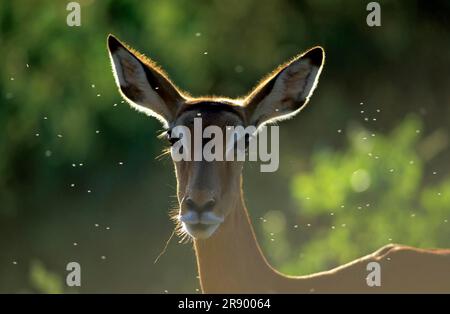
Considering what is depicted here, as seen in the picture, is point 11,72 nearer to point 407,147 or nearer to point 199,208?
point 407,147

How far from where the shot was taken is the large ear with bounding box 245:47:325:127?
8.61m

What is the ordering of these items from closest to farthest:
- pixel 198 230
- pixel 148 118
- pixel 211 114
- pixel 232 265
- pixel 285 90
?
pixel 198 230 → pixel 232 265 → pixel 211 114 → pixel 285 90 → pixel 148 118

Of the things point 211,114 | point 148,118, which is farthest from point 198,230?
point 148,118

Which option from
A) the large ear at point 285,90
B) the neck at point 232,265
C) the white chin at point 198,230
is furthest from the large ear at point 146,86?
the white chin at point 198,230

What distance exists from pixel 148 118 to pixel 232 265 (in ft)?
32.0

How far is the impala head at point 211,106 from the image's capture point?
7977mm

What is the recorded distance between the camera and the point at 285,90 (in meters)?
8.70

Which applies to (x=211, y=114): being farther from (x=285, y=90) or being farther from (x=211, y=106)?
(x=285, y=90)

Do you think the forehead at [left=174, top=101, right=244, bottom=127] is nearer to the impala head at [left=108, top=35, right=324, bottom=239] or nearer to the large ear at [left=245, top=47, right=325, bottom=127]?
the impala head at [left=108, top=35, right=324, bottom=239]

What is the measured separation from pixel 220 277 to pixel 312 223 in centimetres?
676

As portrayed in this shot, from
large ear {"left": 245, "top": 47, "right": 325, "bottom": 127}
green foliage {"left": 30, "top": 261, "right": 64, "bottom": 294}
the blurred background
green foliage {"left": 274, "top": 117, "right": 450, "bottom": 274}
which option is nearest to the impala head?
large ear {"left": 245, "top": 47, "right": 325, "bottom": 127}

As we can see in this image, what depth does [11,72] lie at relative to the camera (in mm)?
17969

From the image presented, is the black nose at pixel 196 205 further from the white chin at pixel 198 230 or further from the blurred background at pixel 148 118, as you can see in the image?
the blurred background at pixel 148 118
